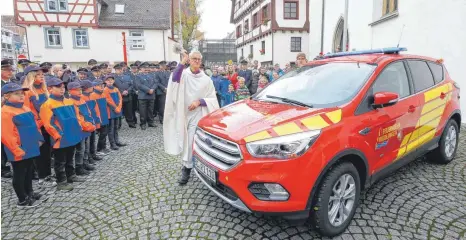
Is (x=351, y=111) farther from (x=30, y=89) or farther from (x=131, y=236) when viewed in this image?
(x=30, y=89)

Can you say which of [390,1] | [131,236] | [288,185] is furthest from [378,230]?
[390,1]

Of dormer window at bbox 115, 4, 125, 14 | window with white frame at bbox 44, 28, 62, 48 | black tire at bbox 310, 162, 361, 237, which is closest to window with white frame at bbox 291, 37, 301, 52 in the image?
dormer window at bbox 115, 4, 125, 14

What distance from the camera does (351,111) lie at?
9.88 feet

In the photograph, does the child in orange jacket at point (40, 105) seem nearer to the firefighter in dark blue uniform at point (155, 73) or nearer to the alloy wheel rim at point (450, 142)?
the firefighter in dark blue uniform at point (155, 73)

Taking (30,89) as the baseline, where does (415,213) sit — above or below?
below

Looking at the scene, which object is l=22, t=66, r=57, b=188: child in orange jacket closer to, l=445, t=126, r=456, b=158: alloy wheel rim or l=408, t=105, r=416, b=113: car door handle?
l=408, t=105, r=416, b=113: car door handle

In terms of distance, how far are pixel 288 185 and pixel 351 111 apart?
1.09 m

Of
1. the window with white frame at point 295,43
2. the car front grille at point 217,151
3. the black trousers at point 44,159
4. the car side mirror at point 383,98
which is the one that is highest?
the window with white frame at point 295,43

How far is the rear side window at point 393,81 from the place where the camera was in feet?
11.3

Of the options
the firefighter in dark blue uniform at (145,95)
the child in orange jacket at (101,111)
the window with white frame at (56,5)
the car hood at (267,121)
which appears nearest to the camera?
the car hood at (267,121)

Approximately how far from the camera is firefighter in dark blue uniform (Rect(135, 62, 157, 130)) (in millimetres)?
8891

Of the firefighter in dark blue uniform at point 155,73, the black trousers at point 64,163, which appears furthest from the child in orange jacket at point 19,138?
the firefighter in dark blue uniform at point 155,73

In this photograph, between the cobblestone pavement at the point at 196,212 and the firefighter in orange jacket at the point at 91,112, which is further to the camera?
Result: the firefighter in orange jacket at the point at 91,112

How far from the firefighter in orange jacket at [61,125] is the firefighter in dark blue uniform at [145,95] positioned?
4.29m
